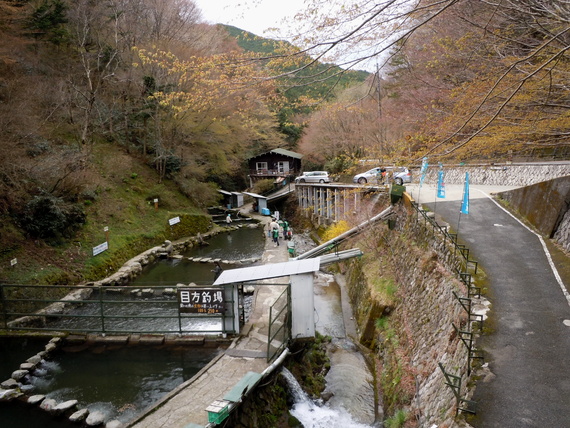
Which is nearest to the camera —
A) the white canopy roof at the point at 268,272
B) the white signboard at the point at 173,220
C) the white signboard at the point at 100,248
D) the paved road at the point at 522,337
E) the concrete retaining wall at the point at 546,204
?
the paved road at the point at 522,337

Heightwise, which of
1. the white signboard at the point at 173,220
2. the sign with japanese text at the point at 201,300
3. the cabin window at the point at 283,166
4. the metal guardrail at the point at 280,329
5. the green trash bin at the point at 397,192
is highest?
the green trash bin at the point at 397,192

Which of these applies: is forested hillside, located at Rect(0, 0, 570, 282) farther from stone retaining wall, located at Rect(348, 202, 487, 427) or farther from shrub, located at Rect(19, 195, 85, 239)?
stone retaining wall, located at Rect(348, 202, 487, 427)

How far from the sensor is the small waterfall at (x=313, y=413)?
791 cm

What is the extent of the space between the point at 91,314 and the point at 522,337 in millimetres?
12219

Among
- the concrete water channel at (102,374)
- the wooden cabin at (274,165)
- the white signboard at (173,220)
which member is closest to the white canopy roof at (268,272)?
the concrete water channel at (102,374)

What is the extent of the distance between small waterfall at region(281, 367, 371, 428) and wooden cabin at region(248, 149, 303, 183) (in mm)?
33703

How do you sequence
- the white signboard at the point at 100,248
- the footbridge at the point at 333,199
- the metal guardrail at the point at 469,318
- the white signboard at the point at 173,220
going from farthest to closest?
the white signboard at the point at 173,220, the footbridge at the point at 333,199, the white signboard at the point at 100,248, the metal guardrail at the point at 469,318

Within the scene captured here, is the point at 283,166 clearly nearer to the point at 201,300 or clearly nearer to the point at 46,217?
the point at 46,217

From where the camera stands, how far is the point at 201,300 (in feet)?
29.5

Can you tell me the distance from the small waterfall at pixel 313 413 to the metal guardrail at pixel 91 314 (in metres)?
2.18

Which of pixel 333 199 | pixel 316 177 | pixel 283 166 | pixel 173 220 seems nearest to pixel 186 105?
pixel 173 220

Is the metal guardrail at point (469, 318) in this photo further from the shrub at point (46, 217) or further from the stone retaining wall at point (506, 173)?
the shrub at point (46, 217)

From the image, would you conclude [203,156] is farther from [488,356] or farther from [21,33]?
[488,356]

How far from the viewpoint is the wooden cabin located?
41.6 m
